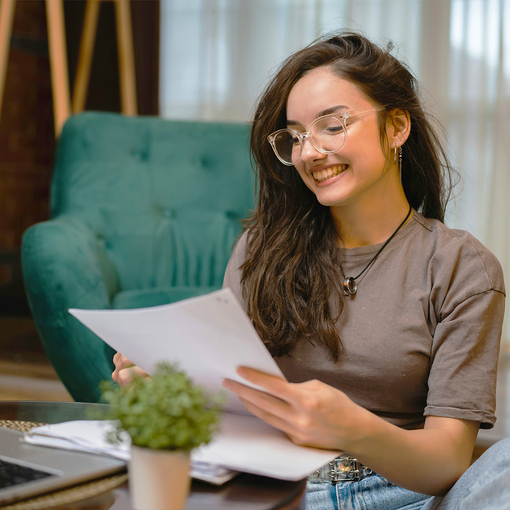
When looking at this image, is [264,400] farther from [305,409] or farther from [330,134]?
[330,134]

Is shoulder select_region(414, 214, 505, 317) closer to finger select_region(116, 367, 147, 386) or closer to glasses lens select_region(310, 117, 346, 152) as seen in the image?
glasses lens select_region(310, 117, 346, 152)

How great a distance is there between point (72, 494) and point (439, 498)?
1.49 feet

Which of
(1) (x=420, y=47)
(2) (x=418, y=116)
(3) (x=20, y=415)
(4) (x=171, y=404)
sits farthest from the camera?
(1) (x=420, y=47)

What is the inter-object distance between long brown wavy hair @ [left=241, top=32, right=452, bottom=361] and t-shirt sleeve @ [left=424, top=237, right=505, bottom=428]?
6.4 inches

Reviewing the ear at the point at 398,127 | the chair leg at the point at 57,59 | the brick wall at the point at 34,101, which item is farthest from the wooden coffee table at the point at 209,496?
the brick wall at the point at 34,101

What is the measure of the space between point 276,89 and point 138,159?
1.15m

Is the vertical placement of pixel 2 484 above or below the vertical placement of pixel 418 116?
below

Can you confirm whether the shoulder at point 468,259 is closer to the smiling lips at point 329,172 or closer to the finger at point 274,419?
the smiling lips at point 329,172

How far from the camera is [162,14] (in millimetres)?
3664

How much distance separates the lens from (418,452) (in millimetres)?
732

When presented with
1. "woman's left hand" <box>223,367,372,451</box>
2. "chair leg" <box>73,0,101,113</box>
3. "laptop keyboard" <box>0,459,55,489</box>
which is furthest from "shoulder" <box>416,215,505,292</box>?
"chair leg" <box>73,0,101,113</box>

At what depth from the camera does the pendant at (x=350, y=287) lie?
0.99 meters

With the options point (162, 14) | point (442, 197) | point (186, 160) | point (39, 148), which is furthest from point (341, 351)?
point (39, 148)

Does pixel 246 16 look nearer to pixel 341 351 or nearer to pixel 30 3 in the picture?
pixel 30 3
